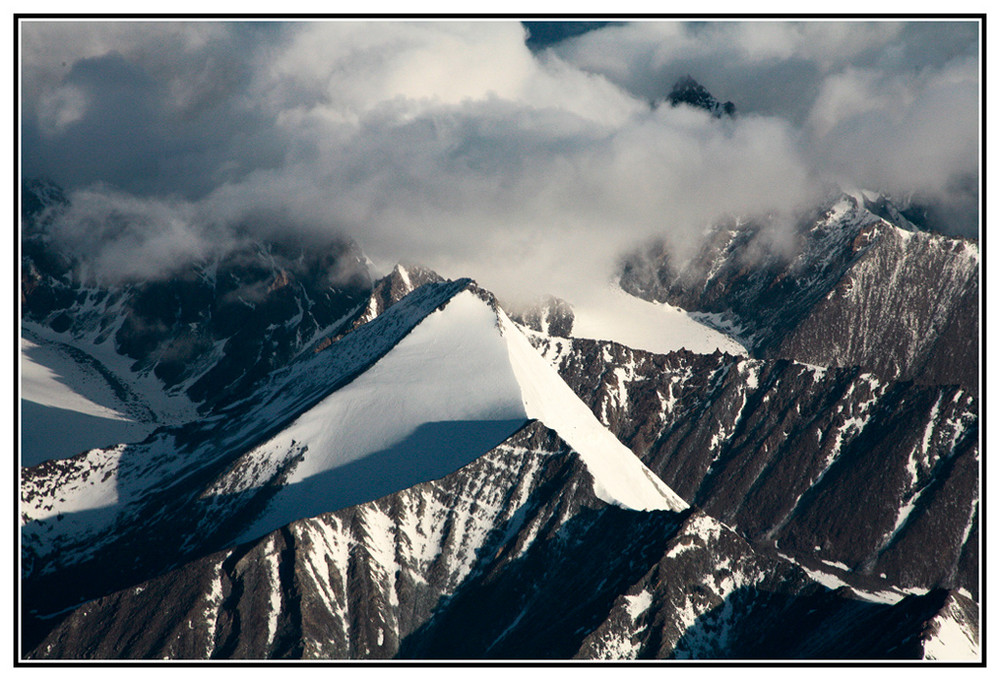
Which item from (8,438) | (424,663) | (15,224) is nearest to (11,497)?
(8,438)

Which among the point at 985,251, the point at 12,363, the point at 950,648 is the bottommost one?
the point at 950,648

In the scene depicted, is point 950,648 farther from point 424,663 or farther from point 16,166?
point 16,166

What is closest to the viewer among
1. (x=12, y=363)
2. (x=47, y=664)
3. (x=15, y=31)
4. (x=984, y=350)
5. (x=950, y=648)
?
(x=47, y=664)

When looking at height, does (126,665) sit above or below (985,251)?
below

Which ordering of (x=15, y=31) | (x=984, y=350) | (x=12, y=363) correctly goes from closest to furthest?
(x=12, y=363) < (x=15, y=31) < (x=984, y=350)

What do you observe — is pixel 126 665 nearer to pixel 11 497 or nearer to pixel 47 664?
pixel 47 664

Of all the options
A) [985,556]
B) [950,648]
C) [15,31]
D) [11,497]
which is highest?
[15,31]

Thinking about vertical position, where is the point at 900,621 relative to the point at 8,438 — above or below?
below

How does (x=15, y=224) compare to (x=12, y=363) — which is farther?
(x=15, y=224)

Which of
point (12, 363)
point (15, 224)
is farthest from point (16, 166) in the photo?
point (12, 363)
